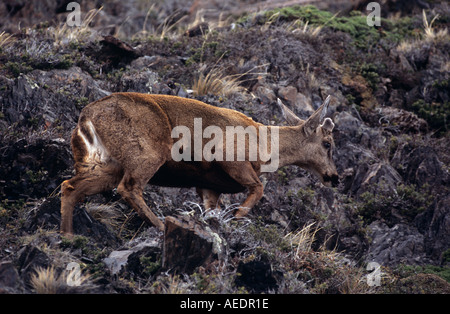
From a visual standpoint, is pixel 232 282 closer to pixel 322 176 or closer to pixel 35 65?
pixel 322 176

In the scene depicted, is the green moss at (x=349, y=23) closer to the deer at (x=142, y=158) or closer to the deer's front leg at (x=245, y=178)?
the deer at (x=142, y=158)

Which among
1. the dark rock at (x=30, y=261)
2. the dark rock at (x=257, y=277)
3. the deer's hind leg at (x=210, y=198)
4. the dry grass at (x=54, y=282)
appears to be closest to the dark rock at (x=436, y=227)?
the deer's hind leg at (x=210, y=198)

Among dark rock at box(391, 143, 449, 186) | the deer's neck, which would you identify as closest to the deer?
the deer's neck

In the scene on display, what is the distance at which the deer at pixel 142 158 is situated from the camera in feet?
28.7

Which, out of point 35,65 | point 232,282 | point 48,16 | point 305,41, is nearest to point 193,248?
point 232,282

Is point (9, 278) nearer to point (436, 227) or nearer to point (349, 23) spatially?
point (436, 227)

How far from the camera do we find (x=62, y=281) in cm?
723

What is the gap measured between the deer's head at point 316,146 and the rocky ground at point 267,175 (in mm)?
862

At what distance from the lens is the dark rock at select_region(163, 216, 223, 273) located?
26.1ft

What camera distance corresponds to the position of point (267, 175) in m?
12.0

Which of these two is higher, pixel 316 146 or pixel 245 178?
pixel 316 146

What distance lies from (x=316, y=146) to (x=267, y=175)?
1.44 meters

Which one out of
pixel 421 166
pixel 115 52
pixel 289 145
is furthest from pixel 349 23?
pixel 289 145
